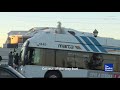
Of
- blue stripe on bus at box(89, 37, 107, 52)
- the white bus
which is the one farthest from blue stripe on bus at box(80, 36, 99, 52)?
blue stripe on bus at box(89, 37, 107, 52)

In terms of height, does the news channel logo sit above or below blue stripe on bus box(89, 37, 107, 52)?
below

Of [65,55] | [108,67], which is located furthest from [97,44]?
[65,55]

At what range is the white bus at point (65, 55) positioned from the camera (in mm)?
17719

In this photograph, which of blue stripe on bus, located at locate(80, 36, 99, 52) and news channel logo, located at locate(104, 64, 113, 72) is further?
blue stripe on bus, located at locate(80, 36, 99, 52)

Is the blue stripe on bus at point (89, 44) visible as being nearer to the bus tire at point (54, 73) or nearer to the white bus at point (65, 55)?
the white bus at point (65, 55)

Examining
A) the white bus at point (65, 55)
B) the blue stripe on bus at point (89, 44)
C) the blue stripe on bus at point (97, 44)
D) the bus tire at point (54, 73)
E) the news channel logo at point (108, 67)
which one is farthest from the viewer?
the blue stripe on bus at point (97, 44)

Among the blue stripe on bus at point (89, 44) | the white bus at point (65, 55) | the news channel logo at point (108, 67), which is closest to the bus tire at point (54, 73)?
the white bus at point (65, 55)

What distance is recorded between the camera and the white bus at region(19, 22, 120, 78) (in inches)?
698

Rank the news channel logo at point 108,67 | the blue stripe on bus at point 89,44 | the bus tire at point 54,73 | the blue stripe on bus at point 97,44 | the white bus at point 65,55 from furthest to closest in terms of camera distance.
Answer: the blue stripe on bus at point 97,44
the blue stripe on bus at point 89,44
the news channel logo at point 108,67
the white bus at point 65,55
the bus tire at point 54,73

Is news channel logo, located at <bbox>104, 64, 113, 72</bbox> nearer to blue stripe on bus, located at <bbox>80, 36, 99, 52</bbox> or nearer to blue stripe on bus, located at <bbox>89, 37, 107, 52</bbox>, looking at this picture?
blue stripe on bus, located at <bbox>89, 37, 107, 52</bbox>

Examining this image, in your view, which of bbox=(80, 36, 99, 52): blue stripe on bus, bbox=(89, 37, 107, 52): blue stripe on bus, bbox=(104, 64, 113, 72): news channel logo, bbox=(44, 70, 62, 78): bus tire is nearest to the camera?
bbox=(44, 70, 62, 78): bus tire
